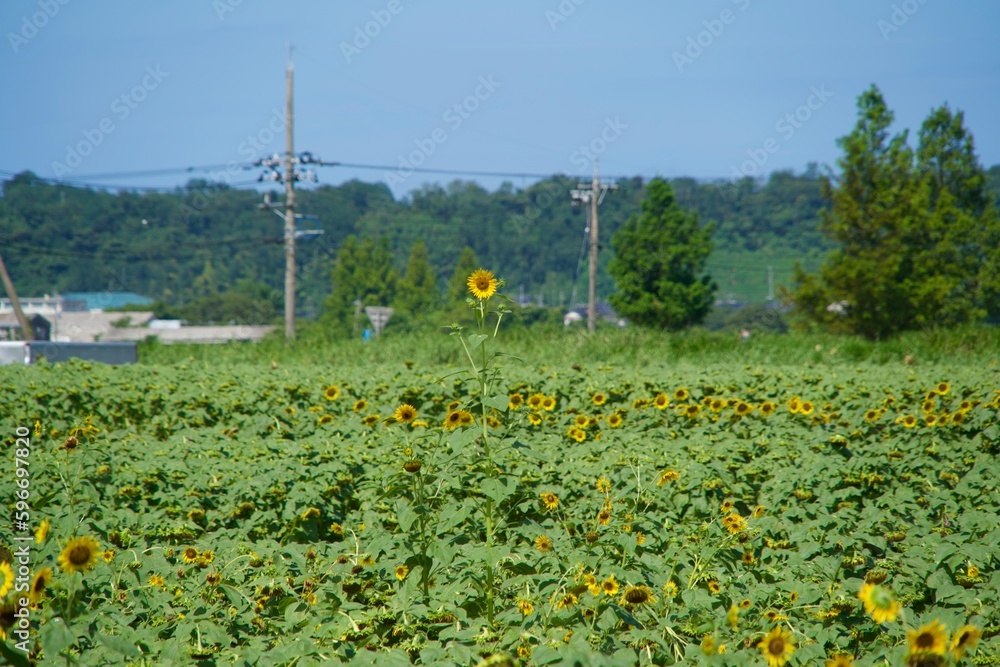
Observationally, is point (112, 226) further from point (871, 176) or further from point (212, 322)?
point (871, 176)

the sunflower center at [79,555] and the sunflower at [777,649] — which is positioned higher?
the sunflower center at [79,555]

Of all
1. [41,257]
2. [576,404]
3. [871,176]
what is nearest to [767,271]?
[871,176]

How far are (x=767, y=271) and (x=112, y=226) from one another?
4912cm

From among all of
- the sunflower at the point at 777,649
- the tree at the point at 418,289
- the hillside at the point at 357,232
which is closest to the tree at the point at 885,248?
the sunflower at the point at 777,649

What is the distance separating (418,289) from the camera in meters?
53.1

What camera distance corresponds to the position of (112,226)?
53.8m

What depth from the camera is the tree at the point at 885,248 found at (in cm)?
2023

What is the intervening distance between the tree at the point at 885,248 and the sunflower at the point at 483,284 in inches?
744

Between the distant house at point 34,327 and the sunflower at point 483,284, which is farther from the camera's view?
the distant house at point 34,327

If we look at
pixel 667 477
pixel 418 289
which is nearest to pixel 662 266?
pixel 418 289

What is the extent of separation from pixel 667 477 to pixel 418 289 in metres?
49.7

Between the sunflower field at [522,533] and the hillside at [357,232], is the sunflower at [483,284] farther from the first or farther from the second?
the hillside at [357,232]

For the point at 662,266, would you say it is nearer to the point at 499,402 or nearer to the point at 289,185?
the point at 289,185

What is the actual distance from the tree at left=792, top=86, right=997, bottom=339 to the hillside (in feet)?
77.0
